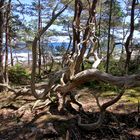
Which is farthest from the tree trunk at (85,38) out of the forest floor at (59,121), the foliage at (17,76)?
the foliage at (17,76)

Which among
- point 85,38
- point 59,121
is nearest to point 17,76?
point 85,38

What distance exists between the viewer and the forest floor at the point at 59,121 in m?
5.45

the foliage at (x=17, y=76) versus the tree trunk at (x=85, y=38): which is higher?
the tree trunk at (x=85, y=38)

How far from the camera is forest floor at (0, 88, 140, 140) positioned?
545 cm

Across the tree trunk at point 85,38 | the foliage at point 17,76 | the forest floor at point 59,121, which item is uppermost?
the tree trunk at point 85,38

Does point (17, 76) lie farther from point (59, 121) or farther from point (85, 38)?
point (59, 121)

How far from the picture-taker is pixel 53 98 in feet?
23.0

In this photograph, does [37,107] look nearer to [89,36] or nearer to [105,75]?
[105,75]

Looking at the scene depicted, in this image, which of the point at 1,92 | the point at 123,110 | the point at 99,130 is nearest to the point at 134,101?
the point at 123,110

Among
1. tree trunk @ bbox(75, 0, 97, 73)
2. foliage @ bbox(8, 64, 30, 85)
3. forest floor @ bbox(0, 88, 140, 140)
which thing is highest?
tree trunk @ bbox(75, 0, 97, 73)

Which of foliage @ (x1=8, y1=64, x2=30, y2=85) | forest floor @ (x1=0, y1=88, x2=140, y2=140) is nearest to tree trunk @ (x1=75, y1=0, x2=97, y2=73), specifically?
forest floor @ (x1=0, y1=88, x2=140, y2=140)

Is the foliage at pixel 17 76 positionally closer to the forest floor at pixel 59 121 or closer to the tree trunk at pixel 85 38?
the tree trunk at pixel 85 38

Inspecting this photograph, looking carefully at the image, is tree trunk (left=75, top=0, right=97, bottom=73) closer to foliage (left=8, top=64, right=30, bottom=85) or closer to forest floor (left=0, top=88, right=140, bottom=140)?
forest floor (left=0, top=88, right=140, bottom=140)

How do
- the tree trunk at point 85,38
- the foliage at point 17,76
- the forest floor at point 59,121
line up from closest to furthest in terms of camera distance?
the forest floor at point 59,121 < the tree trunk at point 85,38 < the foliage at point 17,76
